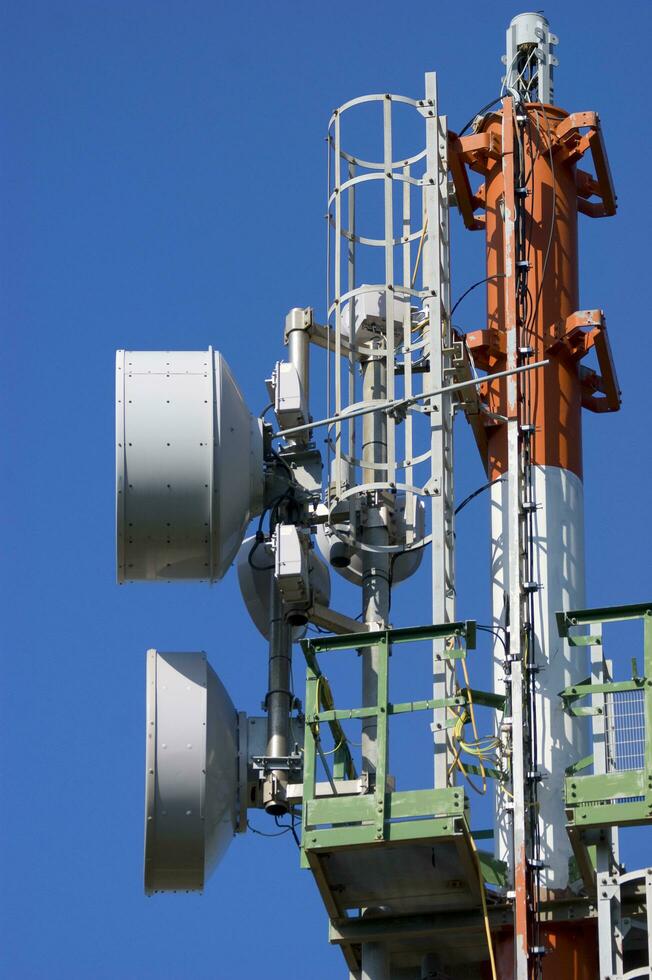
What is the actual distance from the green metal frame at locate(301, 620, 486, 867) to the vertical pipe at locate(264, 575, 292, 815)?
2.09 metres

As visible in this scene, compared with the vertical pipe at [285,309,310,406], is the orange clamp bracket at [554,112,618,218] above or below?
above

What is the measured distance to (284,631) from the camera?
38.9 m

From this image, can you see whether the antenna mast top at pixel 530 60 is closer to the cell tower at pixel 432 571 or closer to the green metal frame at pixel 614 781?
the cell tower at pixel 432 571

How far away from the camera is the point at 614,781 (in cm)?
3378

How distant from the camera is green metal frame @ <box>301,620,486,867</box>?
3372 cm

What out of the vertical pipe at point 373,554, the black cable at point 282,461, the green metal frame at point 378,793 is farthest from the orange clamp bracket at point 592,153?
the green metal frame at point 378,793

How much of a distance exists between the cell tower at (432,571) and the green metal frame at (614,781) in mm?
33

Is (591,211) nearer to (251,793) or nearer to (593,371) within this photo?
(593,371)

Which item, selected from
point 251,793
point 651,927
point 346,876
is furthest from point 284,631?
point 651,927

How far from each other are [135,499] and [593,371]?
7517 millimetres

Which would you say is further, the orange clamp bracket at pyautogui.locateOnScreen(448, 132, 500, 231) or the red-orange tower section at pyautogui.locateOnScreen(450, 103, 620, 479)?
the orange clamp bracket at pyautogui.locateOnScreen(448, 132, 500, 231)

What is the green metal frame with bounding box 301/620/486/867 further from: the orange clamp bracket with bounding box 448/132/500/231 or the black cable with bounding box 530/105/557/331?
the orange clamp bracket with bounding box 448/132/500/231

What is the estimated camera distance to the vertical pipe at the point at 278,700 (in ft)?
123

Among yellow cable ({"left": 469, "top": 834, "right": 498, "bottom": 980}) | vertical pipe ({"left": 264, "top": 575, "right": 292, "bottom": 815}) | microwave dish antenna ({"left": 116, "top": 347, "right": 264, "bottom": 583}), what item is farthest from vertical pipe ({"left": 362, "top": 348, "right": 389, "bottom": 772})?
yellow cable ({"left": 469, "top": 834, "right": 498, "bottom": 980})
